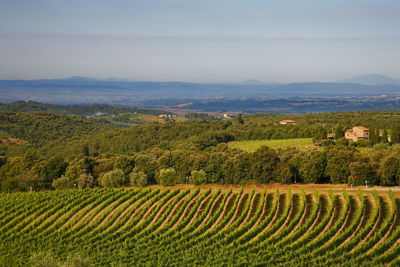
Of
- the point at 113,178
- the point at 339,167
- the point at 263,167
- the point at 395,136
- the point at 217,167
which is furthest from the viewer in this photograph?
the point at 395,136

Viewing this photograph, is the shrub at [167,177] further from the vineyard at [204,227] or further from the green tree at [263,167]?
the green tree at [263,167]

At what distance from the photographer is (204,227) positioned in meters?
29.6

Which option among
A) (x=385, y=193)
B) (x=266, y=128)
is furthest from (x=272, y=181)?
(x=266, y=128)

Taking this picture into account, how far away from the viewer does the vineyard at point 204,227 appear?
2428 centimetres

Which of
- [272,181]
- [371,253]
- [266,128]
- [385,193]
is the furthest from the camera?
[266,128]

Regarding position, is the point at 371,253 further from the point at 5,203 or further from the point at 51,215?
the point at 5,203

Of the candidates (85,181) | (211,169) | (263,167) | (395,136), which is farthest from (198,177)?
(395,136)

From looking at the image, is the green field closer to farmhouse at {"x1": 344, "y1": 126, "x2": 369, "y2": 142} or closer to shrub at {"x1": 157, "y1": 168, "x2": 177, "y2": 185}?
farmhouse at {"x1": 344, "y1": 126, "x2": 369, "y2": 142}

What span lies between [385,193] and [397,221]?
6.39m

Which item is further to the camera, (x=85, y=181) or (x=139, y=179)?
(x=85, y=181)

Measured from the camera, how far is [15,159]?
54.0 metres

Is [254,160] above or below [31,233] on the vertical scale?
above

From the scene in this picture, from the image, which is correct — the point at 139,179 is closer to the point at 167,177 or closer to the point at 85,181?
the point at 167,177

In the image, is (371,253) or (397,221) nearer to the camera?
(371,253)
